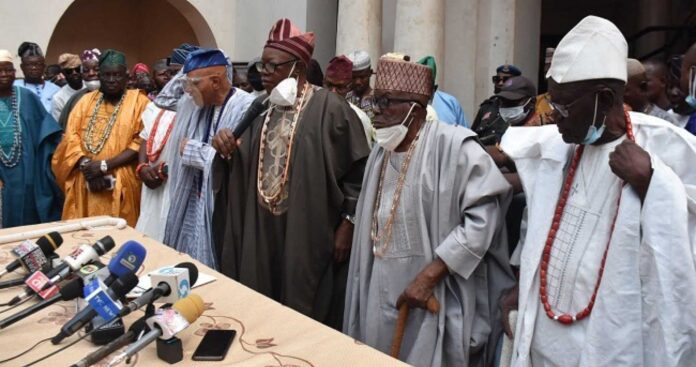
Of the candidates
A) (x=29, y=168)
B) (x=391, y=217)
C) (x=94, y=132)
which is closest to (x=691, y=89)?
(x=391, y=217)

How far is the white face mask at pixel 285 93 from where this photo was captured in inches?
129

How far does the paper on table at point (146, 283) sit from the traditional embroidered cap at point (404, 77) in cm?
110

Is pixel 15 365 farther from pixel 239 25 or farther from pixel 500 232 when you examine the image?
pixel 239 25

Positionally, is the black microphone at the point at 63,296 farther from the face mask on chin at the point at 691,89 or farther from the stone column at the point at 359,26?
the stone column at the point at 359,26

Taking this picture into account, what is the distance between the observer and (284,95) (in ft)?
10.7

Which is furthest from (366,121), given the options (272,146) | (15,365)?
(15,365)

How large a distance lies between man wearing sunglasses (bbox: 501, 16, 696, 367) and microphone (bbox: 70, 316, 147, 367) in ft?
4.17

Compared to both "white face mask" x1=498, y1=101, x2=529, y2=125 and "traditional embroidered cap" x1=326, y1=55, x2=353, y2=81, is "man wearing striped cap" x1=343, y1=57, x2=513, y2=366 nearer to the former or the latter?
"white face mask" x1=498, y1=101, x2=529, y2=125

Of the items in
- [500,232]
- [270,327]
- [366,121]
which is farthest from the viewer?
[366,121]

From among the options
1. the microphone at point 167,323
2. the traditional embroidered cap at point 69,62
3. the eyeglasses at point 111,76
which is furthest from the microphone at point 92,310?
the traditional embroidered cap at point 69,62

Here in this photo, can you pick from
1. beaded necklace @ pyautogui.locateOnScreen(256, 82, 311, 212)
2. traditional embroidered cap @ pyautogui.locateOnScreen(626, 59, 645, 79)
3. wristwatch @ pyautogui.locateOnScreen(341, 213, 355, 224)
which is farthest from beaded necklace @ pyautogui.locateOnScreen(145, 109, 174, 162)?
traditional embroidered cap @ pyautogui.locateOnScreen(626, 59, 645, 79)

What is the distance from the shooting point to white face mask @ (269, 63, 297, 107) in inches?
129

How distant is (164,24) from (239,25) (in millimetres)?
3422

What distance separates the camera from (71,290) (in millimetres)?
1905
